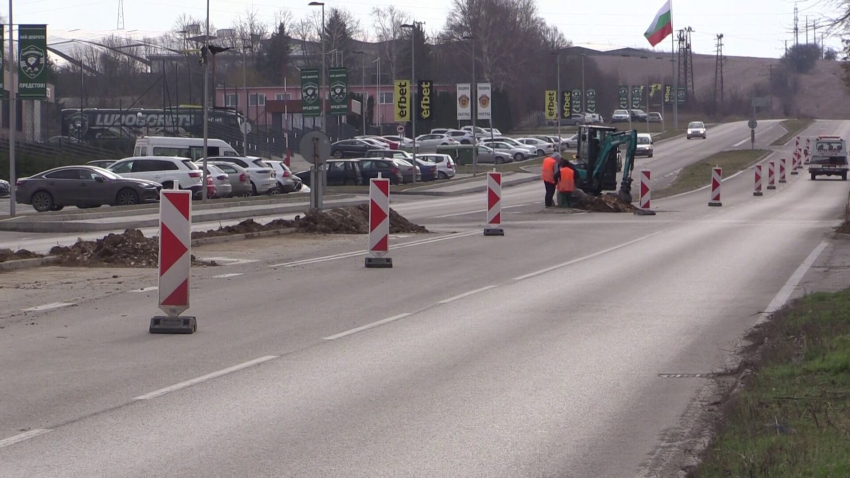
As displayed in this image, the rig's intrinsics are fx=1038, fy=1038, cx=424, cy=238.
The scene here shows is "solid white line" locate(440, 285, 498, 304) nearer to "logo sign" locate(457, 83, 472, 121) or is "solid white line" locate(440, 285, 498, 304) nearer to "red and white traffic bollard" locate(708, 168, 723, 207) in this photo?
"red and white traffic bollard" locate(708, 168, 723, 207)

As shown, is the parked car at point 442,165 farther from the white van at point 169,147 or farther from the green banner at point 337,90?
the white van at point 169,147

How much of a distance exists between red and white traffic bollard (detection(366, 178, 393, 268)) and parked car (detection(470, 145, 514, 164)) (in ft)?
181

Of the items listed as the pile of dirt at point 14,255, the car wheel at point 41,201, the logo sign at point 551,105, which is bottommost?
the pile of dirt at point 14,255

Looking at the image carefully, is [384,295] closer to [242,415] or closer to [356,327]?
[356,327]

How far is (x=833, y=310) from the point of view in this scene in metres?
10.5

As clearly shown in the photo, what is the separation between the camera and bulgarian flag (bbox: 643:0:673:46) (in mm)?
57562

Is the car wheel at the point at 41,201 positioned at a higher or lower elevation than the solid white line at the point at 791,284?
higher

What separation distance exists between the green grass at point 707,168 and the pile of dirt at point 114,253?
30.6 meters

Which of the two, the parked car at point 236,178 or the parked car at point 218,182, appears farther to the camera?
the parked car at point 236,178

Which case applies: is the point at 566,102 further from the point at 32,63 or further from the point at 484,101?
the point at 32,63

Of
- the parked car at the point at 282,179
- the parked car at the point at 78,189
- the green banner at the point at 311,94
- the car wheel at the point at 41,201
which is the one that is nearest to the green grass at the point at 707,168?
the green banner at the point at 311,94

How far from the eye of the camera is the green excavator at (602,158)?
119 ft

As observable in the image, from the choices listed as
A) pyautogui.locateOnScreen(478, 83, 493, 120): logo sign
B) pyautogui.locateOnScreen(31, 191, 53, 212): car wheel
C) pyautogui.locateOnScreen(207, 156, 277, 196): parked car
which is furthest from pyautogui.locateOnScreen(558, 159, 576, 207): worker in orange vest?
pyautogui.locateOnScreen(478, 83, 493, 120): logo sign

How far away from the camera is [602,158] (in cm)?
3638
